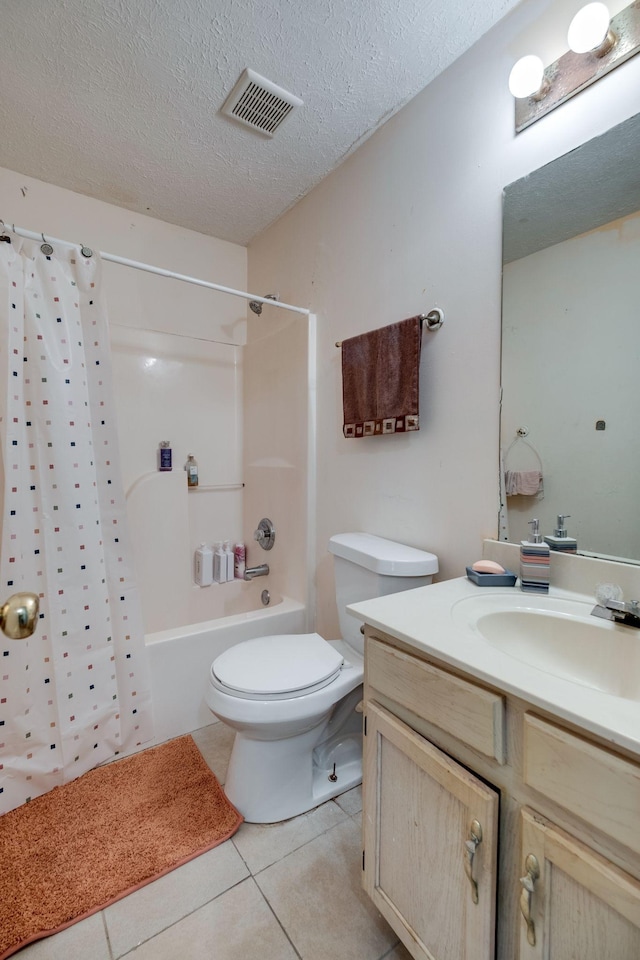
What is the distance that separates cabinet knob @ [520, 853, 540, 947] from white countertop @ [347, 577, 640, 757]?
0.23 m

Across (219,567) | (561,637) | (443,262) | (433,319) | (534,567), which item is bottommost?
(219,567)

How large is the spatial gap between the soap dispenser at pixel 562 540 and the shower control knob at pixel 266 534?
1.41 meters

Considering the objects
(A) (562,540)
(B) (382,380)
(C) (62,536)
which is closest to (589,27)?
(B) (382,380)

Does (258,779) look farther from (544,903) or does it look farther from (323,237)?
(323,237)

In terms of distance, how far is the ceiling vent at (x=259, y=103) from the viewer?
140 cm

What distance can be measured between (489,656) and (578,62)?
142cm

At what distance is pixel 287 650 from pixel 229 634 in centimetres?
46

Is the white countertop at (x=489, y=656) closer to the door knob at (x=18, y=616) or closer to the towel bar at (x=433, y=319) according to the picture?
the door knob at (x=18, y=616)

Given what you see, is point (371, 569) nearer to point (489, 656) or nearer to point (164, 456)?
point (489, 656)

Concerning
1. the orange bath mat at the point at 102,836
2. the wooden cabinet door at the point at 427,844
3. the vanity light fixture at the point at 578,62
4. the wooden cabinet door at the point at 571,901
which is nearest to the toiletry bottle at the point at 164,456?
the orange bath mat at the point at 102,836

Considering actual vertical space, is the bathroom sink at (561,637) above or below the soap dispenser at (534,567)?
Answer: below

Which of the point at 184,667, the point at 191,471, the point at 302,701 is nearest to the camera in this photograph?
the point at 302,701

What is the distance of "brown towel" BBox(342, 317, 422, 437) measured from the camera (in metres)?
1.41

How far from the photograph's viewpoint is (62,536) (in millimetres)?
1374
